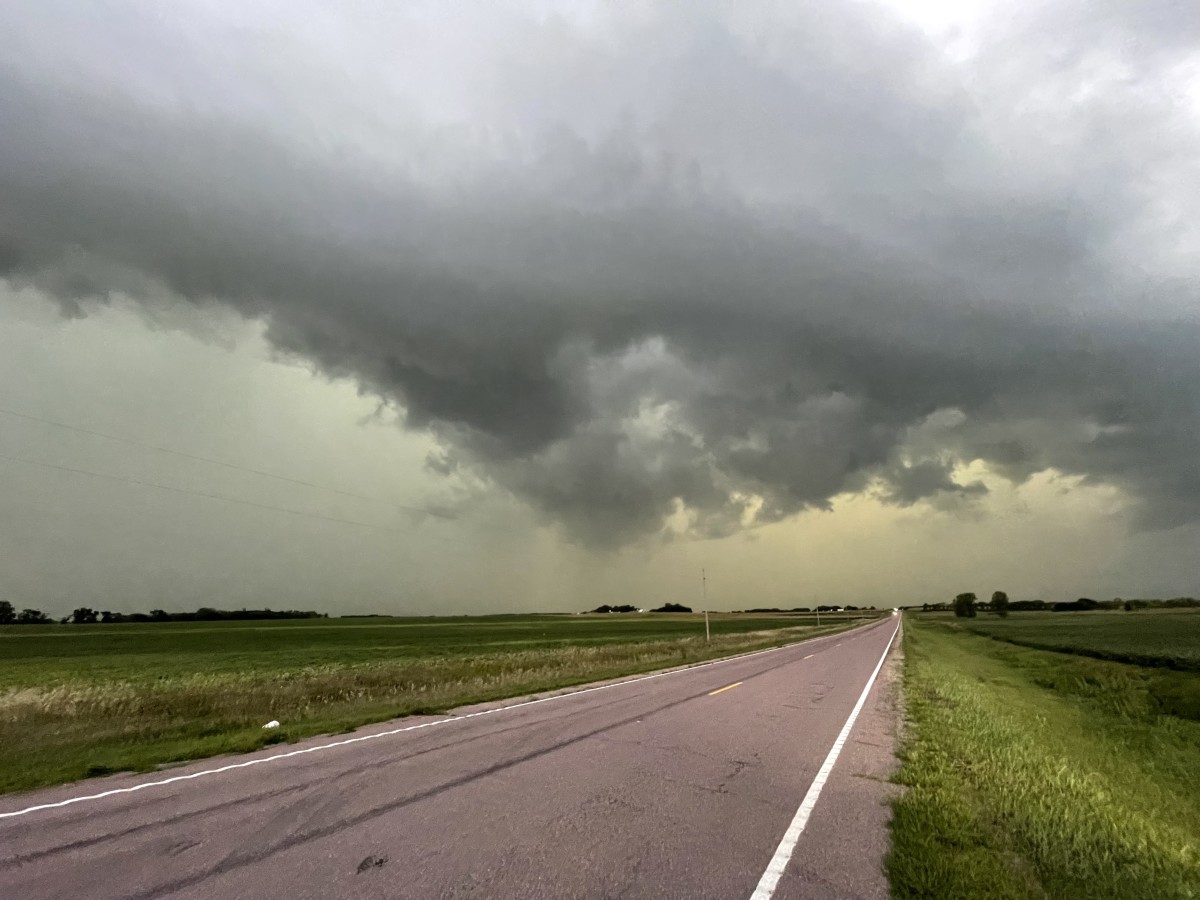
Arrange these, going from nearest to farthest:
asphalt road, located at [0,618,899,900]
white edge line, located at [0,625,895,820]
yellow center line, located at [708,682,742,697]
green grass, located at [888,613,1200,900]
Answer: asphalt road, located at [0,618,899,900] → green grass, located at [888,613,1200,900] → white edge line, located at [0,625,895,820] → yellow center line, located at [708,682,742,697]

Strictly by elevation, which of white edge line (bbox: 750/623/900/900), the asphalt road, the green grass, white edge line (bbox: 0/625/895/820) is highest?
white edge line (bbox: 0/625/895/820)

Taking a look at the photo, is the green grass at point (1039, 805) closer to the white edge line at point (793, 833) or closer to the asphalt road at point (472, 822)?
the asphalt road at point (472, 822)

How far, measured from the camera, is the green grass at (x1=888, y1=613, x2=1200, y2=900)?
5.75m

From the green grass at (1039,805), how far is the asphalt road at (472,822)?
0.59m

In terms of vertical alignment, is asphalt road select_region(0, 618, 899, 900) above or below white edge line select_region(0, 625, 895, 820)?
below

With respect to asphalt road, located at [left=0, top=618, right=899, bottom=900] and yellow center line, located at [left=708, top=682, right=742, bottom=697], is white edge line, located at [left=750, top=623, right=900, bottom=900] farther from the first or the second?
yellow center line, located at [left=708, top=682, right=742, bottom=697]

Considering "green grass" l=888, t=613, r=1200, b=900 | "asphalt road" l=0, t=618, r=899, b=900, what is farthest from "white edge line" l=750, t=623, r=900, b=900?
"green grass" l=888, t=613, r=1200, b=900

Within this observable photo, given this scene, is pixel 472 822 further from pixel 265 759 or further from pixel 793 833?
pixel 265 759

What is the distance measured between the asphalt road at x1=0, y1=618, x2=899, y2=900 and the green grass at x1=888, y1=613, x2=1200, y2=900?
0.59 metres

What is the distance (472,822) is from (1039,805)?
7.02 meters

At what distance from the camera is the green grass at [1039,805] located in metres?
5.75

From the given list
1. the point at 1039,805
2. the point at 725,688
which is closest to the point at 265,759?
the point at 1039,805

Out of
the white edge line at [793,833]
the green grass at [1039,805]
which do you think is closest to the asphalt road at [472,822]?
the white edge line at [793,833]

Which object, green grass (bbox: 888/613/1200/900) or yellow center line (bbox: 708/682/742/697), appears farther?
yellow center line (bbox: 708/682/742/697)
